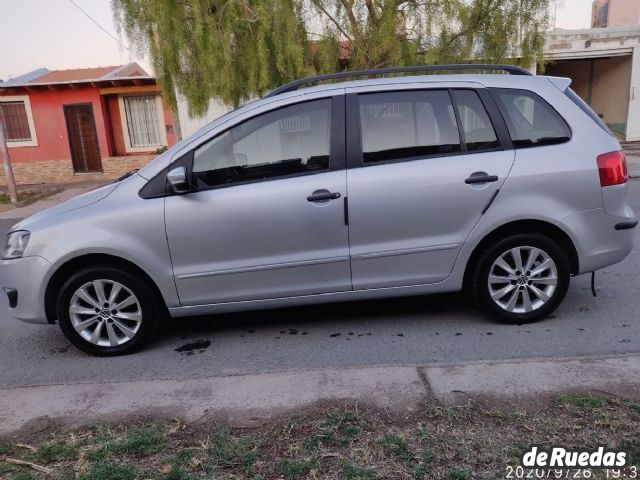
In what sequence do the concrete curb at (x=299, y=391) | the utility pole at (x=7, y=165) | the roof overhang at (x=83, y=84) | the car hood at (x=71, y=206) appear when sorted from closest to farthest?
1. the concrete curb at (x=299, y=391)
2. the car hood at (x=71, y=206)
3. the utility pole at (x=7, y=165)
4. the roof overhang at (x=83, y=84)

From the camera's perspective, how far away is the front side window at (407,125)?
3904 millimetres

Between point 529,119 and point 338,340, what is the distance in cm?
222

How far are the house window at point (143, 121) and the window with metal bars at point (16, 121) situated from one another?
3.40 metres

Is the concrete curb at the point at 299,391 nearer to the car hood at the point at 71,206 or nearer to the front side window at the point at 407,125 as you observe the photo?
the car hood at the point at 71,206

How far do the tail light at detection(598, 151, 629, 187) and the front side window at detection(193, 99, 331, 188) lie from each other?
201 cm

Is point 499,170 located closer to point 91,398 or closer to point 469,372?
point 469,372

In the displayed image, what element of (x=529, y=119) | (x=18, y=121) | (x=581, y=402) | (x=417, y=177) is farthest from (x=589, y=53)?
(x=18, y=121)

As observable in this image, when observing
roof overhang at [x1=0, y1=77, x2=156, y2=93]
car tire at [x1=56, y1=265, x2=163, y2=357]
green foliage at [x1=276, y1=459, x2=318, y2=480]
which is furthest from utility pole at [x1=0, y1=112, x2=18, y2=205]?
green foliage at [x1=276, y1=459, x2=318, y2=480]

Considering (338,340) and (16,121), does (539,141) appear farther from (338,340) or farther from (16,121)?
(16,121)

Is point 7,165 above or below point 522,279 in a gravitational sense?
above

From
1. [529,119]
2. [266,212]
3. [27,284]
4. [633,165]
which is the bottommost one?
[633,165]

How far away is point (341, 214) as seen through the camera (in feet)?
12.5

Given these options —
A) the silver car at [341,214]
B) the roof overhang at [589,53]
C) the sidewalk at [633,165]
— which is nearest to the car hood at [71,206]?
the silver car at [341,214]

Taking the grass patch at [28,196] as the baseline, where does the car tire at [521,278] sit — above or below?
above
